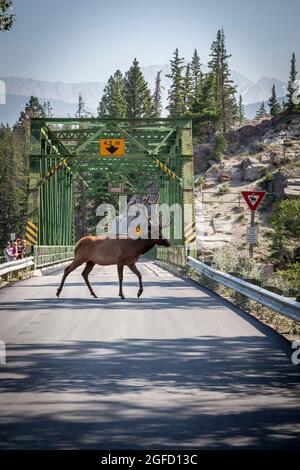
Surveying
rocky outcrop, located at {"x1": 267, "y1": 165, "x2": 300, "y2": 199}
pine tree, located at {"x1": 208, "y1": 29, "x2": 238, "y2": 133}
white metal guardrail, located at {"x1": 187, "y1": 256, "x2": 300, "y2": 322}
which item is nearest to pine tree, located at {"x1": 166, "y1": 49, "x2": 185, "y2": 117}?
pine tree, located at {"x1": 208, "y1": 29, "x2": 238, "y2": 133}

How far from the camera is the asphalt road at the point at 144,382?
5.24 metres

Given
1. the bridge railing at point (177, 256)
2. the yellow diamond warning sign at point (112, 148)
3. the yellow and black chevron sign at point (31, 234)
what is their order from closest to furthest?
1. the bridge railing at point (177, 256)
2. the yellow and black chevron sign at point (31, 234)
3. the yellow diamond warning sign at point (112, 148)

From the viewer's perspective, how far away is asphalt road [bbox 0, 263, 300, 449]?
524 centimetres

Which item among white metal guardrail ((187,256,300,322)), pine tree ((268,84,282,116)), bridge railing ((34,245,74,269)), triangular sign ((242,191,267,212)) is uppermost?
pine tree ((268,84,282,116))

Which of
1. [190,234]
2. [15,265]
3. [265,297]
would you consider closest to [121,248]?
[265,297]

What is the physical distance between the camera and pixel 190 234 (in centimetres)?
2884

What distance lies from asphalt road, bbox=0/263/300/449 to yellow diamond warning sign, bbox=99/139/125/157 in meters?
20.1

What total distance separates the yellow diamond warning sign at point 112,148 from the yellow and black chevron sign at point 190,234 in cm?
559

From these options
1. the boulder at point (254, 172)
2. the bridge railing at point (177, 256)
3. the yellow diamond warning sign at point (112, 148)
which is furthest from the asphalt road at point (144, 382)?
the boulder at point (254, 172)

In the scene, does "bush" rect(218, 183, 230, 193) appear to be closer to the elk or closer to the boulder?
the boulder

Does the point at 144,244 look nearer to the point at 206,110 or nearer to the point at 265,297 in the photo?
the point at 265,297

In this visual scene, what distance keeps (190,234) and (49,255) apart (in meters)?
7.77

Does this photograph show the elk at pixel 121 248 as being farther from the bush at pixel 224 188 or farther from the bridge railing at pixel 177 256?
the bush at pixel 224 188
